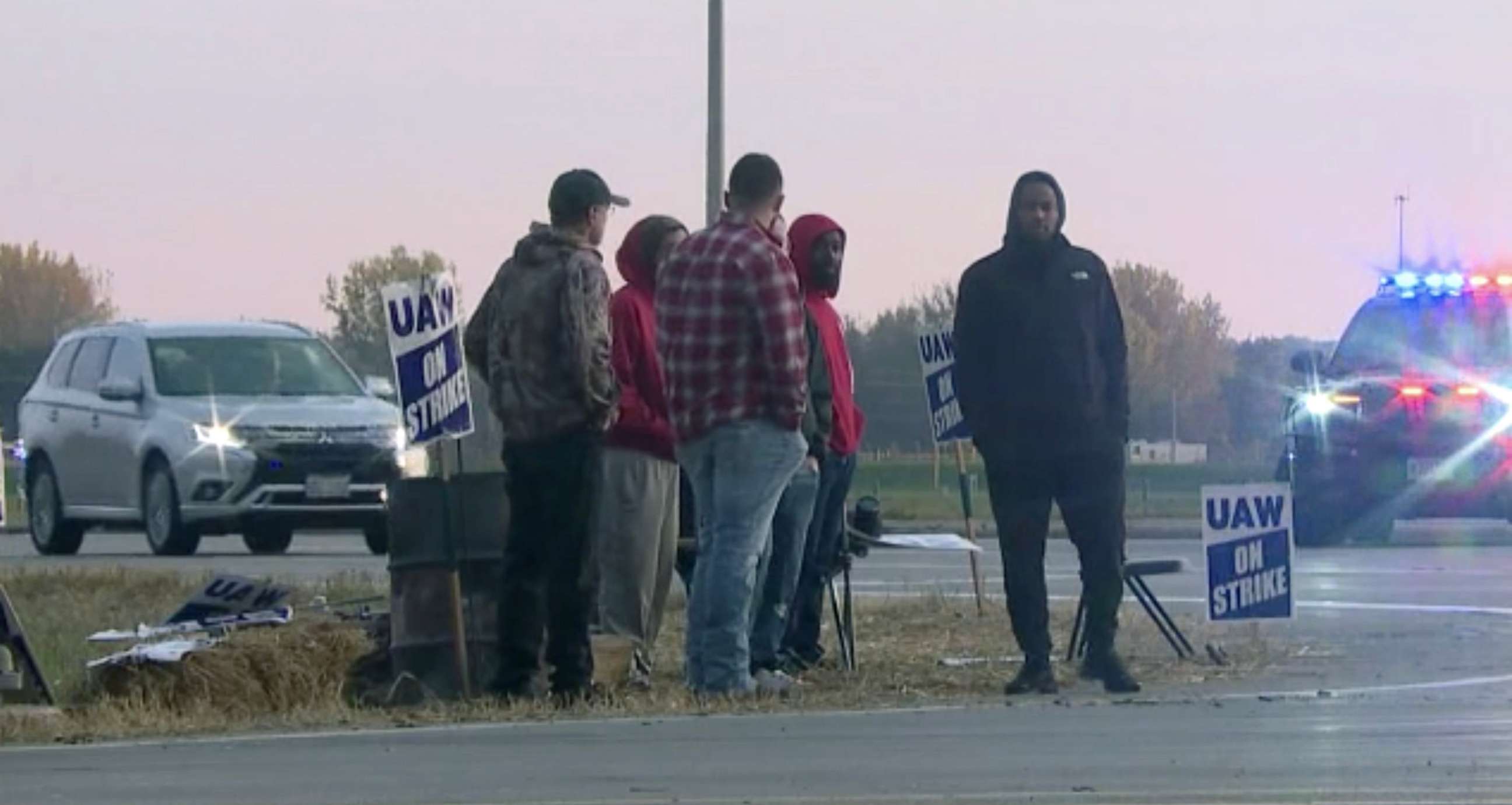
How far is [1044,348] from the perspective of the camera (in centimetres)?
1240

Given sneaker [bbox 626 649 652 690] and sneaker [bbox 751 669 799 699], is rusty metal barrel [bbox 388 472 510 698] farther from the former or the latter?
sneaker [bbox 751 669 799 699]

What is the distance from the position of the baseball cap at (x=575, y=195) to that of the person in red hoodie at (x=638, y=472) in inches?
20.1

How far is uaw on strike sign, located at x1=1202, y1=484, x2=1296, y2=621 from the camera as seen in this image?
14094mm

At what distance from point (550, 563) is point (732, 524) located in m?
0.68

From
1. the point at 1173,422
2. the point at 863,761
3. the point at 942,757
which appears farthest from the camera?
the point at 1173,422

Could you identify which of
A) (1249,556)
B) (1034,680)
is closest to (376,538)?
(1249,556)

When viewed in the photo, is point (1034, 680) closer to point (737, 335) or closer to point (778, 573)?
point (778, 573)

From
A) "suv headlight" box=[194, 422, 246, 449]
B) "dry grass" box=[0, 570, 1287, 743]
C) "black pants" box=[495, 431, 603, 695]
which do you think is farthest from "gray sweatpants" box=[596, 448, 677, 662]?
"suv headlight" box=[194, 422, 246, 449]

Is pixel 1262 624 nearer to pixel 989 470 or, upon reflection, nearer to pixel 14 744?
pixel 989 470

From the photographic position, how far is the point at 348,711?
11.8m

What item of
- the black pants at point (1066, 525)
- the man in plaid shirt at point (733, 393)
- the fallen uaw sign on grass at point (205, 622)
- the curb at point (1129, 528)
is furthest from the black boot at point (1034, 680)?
the curb at point (1129, 528)

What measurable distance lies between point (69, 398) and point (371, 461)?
9.86ft

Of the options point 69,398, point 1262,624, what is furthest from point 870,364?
point 1262,624

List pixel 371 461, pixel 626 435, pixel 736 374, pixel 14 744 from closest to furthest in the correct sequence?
pixel 14 744
pixel 736 374
pixel 626 435
pixel 371 461
